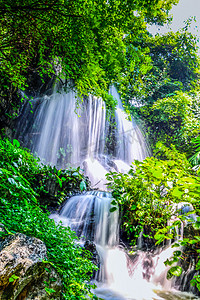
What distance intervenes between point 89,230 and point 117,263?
1.12 m

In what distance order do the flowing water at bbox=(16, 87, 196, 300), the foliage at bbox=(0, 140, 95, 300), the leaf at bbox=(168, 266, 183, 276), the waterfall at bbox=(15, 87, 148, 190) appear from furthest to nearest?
the waterfall at bbox=(15, 87, 148, 190)
the flowing water at bbox=(16, 87, 196, 300)
the foliage at bbox=(0, 140, 95, 300)
the leaf at bbox=(168, 266, 183, 276)

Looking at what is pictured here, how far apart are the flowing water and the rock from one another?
2.96 ft

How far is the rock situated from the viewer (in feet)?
4.94

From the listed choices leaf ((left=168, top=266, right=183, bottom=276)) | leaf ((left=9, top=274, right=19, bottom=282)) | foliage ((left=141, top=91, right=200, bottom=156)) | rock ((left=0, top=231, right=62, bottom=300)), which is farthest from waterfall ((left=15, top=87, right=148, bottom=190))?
leaf ((left=168, top=266, right=183, bottom=276))

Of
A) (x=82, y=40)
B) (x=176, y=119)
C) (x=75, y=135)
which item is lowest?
(x=82, y=40)

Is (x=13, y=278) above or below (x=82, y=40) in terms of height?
below

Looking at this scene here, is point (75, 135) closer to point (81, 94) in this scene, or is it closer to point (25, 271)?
point (81, 94)

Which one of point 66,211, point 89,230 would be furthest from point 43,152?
point 89,230

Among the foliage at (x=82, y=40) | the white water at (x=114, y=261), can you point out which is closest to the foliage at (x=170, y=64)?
the foliage at (x=82, y=40)

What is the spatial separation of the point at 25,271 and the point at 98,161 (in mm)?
9294

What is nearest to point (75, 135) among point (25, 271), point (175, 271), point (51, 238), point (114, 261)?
point (114, 261)

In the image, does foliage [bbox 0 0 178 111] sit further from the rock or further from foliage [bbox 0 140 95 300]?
the rock

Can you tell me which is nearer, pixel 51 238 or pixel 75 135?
pixel 51 238

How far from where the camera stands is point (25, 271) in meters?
1.60
